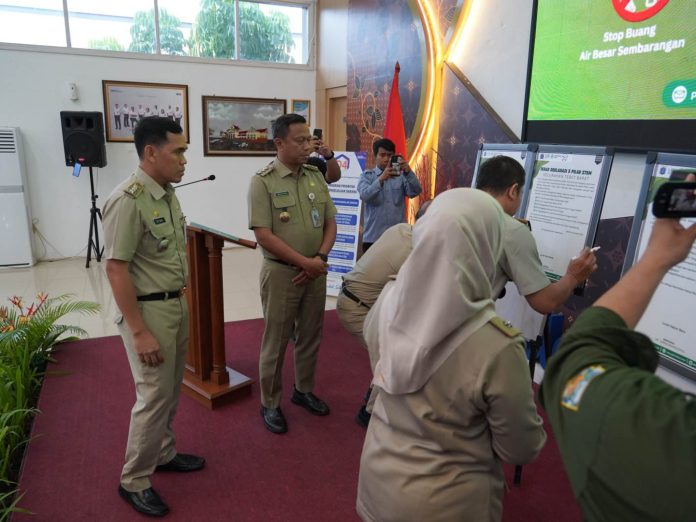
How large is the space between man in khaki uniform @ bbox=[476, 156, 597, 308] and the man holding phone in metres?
1.78

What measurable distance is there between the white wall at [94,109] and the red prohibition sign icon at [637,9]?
490 centimetres

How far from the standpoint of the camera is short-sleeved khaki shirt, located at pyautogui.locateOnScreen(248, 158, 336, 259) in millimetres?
2393

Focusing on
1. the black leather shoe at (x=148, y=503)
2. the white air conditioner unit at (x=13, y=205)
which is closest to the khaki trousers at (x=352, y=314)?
the black leather shoe at (x=148, y=503)

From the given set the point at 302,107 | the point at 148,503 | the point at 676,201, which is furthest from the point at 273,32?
the point at 676,201

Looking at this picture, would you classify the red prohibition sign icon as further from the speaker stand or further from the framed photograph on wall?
the speaker stand

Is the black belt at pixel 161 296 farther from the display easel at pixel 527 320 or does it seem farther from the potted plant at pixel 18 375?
the display easel at pixel 527 320

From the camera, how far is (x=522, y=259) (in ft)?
6.16

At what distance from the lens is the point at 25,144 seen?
5.75 m

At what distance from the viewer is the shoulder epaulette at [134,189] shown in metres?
1.75

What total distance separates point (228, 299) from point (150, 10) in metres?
3.86

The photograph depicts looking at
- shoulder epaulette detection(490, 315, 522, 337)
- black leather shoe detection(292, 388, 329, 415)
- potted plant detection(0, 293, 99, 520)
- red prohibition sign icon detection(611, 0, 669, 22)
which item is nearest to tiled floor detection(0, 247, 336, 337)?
potted plant detection(0, 293, 99, 520)

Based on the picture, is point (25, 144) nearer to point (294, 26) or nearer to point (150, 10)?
point (150, 10)

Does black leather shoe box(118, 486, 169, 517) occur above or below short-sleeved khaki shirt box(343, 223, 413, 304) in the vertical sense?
below

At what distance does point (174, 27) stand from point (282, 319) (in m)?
5.23
